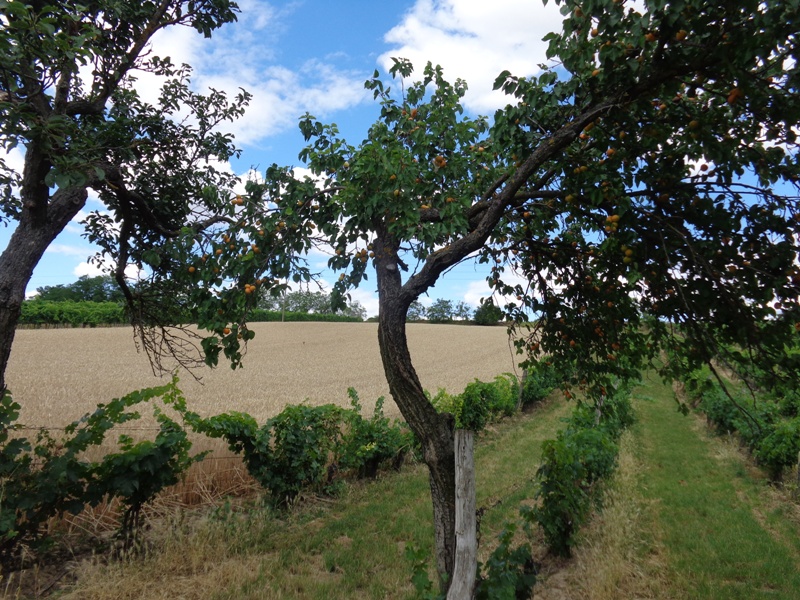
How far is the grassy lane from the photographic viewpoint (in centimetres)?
582

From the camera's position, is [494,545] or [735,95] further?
[494,545]

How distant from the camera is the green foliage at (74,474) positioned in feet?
15.4

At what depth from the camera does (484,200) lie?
420 cm

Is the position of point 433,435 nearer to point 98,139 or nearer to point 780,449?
point 98,139

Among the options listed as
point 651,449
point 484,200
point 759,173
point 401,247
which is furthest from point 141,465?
point 651,449

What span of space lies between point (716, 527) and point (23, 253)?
10070 mm

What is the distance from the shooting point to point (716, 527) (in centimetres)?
764

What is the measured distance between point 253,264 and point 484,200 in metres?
2.03

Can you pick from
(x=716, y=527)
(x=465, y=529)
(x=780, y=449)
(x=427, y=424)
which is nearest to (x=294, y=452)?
(x=427, y=424)

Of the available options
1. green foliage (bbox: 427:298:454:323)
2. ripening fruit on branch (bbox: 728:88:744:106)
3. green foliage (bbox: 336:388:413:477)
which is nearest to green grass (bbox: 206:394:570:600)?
green foliage (bbox: 336:388:413:477)

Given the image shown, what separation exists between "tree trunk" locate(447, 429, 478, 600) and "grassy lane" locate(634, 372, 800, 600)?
12.1 ft

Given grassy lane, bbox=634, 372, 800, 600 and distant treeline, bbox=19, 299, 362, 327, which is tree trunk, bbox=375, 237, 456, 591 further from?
distant treeline, bbox=19, 299, 362, 327

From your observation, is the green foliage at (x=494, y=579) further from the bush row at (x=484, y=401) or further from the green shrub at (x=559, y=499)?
the bush row at (x=484, y=401)

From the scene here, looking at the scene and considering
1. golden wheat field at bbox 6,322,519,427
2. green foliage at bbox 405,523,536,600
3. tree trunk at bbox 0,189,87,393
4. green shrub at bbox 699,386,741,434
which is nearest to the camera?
green foliage at bbox 405,523,536,600
